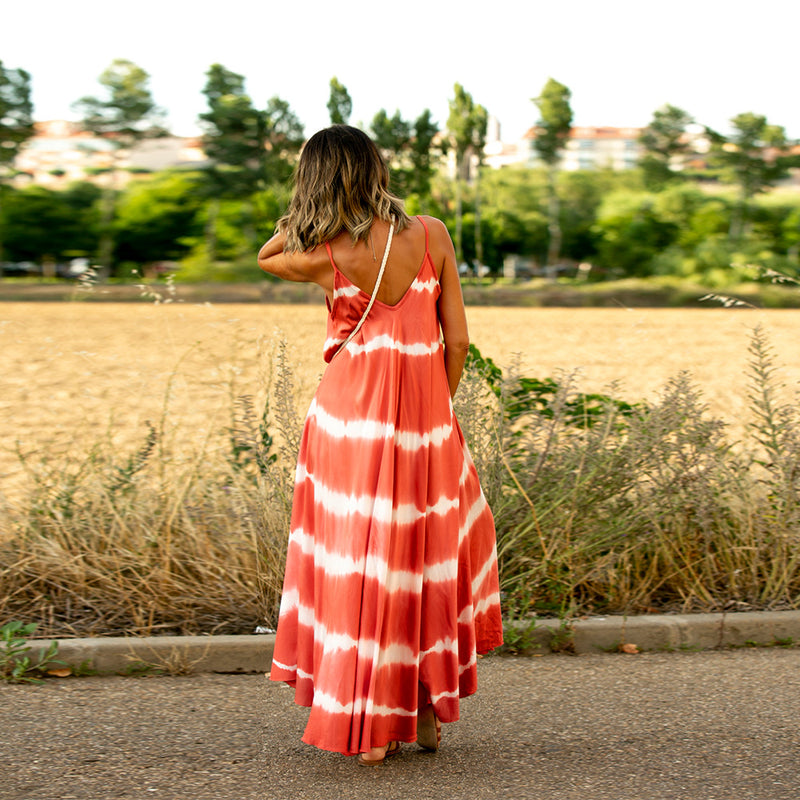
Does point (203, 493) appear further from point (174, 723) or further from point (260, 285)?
point (260, 285)

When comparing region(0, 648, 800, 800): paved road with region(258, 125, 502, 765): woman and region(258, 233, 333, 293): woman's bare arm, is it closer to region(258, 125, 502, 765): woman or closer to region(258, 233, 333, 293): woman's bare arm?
region(258, 125, 502, 765): woman

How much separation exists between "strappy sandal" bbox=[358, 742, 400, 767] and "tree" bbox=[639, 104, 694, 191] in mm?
56440

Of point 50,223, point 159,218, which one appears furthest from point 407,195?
point 50,223

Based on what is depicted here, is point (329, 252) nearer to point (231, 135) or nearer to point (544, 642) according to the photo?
point (544, 642)

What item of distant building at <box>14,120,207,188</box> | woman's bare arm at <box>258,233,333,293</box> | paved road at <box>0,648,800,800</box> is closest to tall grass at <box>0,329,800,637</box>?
paved road at <box>0,648,800,800</box>

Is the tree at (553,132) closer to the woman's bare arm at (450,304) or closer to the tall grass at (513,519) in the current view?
the tall grass at (513,519)

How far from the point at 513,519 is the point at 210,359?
7.42 ft

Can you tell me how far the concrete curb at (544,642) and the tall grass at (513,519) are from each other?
146 mm

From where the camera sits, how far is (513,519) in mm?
4719

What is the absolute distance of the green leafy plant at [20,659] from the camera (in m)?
3.78

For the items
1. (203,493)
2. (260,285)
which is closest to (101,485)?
(203,493)

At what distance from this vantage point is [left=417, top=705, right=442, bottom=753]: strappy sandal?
307 cm

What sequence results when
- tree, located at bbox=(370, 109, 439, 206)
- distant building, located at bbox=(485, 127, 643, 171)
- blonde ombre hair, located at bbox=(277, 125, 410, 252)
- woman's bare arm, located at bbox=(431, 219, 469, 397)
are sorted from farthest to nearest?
1. distant building, located at bbox=(485, 127, 643, 171)
2. tree, located at bbox=(370, 109, 439, 206)
3. woman's bare arm, located at bbox=(431, 219, 469, 397)
4. blonde ombre hair, located at bbox=(277, 125, 410, 252)

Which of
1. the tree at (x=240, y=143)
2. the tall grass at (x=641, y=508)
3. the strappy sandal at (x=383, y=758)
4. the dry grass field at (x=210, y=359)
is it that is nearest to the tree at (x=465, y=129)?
the tree at (x=240, y=143)
